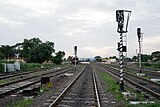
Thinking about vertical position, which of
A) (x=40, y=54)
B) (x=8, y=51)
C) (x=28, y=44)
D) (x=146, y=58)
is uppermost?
(x=28, y=44)

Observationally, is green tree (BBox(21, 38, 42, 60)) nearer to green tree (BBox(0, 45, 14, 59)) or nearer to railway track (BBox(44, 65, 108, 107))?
green tree (BBox(0, 45, 14, 59))

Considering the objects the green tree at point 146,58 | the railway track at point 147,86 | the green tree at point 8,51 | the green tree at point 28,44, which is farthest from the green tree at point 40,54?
the railway track at point 147,86

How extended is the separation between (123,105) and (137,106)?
37.4 inches

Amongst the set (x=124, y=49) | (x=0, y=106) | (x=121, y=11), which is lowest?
(x=0, y=106)

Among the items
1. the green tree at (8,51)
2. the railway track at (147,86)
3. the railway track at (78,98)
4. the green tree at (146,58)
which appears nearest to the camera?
the railway track at (78,98)

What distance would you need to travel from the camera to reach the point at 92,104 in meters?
15.2

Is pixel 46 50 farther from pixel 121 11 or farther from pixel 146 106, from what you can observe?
pixel 146 106

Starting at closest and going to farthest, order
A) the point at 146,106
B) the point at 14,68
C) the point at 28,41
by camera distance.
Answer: the point at 146,106 → the point at 14,68 → the point at 28,41

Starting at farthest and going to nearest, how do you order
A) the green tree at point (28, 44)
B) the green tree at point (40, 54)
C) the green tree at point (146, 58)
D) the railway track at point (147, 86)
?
the green tree at point (146, 58) → the green tree at point (28, 44) → the green tree at point (40, 54) → the railway track at point (147, 86)

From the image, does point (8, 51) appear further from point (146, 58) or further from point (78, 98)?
point (78, 98)

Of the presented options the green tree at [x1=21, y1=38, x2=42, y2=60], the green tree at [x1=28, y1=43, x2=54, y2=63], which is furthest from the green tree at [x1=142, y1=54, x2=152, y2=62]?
the green tree at [x1=28, y1=43, x2=54, y2=63]

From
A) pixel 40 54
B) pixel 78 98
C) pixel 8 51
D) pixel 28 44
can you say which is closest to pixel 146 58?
pixel 28 44

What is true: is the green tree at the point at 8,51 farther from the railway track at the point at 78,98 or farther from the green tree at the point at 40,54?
the railway track at the point at 78,98

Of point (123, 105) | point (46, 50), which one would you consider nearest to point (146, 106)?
point (123, 105)
